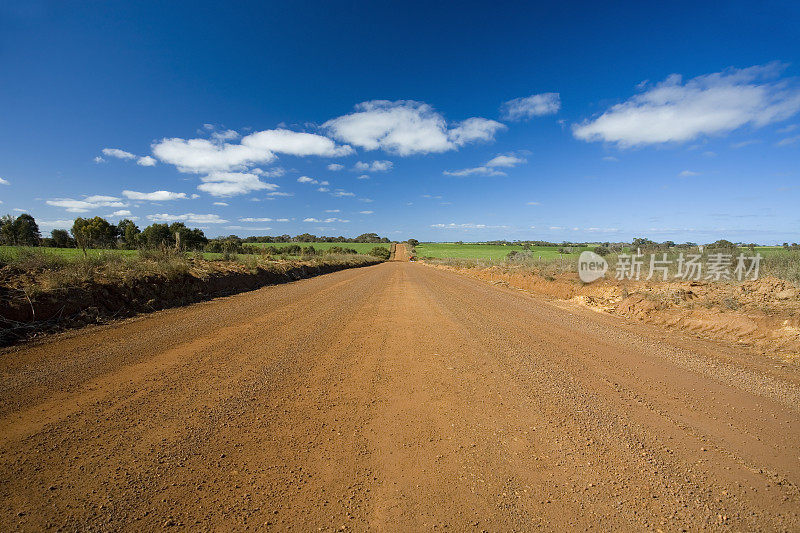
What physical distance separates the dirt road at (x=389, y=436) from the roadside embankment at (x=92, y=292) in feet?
4.77

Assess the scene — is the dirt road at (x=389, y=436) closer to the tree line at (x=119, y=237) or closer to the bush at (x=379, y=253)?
the tree line at (x=119, y=237)

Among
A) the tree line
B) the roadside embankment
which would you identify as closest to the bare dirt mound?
the tree line

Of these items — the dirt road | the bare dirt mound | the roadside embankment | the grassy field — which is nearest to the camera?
the dirt road

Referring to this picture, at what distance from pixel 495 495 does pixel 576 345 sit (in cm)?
523

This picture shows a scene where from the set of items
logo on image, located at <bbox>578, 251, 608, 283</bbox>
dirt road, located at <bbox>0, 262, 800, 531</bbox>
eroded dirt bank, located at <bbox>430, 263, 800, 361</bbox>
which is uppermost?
logo on image, located at <bbox>578, 251, 608, 283</bbox>

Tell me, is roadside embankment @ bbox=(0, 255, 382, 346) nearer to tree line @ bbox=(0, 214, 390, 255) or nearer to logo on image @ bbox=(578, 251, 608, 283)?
tree line @ bbox=(0, 214, 390, 255)

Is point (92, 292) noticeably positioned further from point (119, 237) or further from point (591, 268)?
point (591, 268)

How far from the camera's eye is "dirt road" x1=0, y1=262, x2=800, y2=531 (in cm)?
237

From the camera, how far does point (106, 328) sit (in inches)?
281

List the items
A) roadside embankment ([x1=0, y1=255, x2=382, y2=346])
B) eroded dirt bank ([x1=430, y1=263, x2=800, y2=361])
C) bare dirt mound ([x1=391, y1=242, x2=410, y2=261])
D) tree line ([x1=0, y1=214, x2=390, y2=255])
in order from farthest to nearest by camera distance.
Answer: bare dirt mound ([x1=391, y1=242, x2=410, y2=261]) → tree line ([x1=0, y1=214, x2=390, y2=255]) → eroded dirt bank ([x1=430, y1=263, x2=800, y2=361]) → roadside embankment ([x1=0, y1=255, x2=382, y2=346])

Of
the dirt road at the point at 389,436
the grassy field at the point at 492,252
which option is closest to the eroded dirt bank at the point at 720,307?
the dirt road at the point at 389,436

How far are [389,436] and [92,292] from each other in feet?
30.2

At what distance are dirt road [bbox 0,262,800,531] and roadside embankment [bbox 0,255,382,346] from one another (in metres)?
1.45

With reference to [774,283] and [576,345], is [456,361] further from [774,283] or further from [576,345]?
[774,283]
